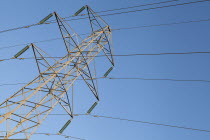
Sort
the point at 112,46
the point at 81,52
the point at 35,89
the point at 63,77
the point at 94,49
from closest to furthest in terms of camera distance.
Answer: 1. the point at 35,89
2. the point at 63,77
3. the point at 81,52
4. the point at 94,49
5. the point at 112,46

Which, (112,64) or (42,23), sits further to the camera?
(112,64)

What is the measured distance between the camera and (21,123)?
39.3 ft

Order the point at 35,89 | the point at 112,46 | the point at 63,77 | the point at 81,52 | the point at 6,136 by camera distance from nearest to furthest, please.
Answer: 1. the point at 6,136
2. the point at 35,89
3. the point at 63,77
4. the point at 81,52
5. the point at 112,46

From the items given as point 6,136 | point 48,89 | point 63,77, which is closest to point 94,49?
point 63,77

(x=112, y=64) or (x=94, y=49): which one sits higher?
(x=94, y=49)

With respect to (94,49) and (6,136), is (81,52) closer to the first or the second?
(94,49)

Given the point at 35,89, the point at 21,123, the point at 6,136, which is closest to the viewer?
the point at 6,136

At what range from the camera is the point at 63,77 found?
13.8 metres

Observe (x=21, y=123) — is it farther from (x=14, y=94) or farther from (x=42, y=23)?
(x=42, y=23)

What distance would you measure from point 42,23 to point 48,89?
415 centimetres

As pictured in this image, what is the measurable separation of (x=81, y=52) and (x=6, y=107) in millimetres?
4459

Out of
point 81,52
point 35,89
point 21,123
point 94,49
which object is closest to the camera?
point 21,123

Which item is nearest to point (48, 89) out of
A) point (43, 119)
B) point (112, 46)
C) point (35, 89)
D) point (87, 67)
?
point (35, 89)

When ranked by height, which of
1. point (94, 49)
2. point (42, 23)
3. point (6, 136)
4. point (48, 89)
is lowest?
point (6, 136)
